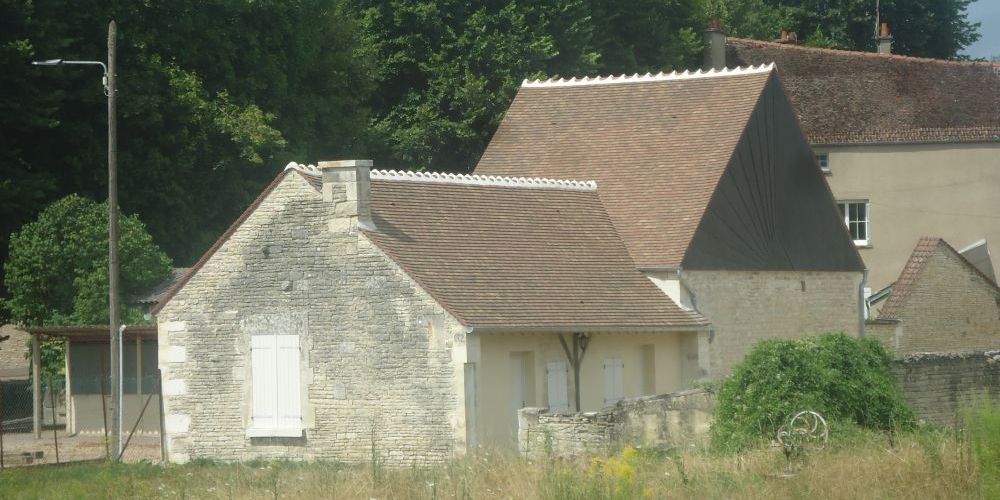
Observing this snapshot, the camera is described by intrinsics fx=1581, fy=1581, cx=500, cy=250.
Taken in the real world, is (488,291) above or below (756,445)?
above

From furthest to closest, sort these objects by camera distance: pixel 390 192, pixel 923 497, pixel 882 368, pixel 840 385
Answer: pixel 390 192 < pixel 882 368 < pixel 840 385 < pixel 923 497

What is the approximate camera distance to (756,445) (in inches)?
762


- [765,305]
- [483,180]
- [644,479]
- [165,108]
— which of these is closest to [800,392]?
[644,479]

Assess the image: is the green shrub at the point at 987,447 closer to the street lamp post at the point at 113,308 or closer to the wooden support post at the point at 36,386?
the street lamp post at the point at 113,308

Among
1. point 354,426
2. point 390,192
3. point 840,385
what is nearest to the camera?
point 840,385

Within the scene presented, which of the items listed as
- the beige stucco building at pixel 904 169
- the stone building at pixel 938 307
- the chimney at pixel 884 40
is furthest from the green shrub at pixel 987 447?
the chimney at pixel 884 40

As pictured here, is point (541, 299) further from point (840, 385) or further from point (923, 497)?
point (923, 497)

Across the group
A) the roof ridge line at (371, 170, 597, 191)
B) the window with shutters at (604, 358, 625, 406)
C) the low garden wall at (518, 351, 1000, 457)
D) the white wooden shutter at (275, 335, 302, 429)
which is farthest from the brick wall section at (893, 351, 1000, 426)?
the white wooden shutter at (275, 335, 302, 429)

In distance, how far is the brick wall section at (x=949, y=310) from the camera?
118 ft

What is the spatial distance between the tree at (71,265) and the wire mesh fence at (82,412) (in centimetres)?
111

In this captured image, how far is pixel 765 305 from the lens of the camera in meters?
31.2

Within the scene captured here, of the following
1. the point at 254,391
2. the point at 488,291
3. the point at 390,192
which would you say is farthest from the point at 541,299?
the point at 254,391

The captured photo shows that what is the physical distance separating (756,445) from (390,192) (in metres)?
9.53

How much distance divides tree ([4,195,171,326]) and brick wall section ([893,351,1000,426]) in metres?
16.5
